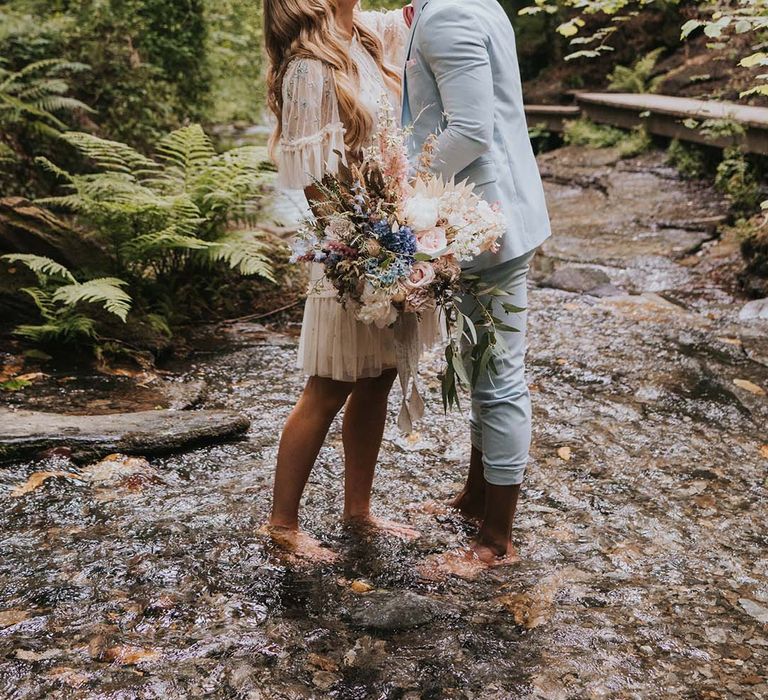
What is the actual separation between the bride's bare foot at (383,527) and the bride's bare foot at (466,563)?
16cm

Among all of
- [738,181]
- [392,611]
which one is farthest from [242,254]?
[738,181]

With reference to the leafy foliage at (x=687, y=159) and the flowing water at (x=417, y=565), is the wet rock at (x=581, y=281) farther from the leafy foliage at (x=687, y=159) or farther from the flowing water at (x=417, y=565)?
the leafy foliage at (x=687, y=159)

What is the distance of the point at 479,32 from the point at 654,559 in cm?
196

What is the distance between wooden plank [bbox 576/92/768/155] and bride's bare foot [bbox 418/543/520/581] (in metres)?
6.40

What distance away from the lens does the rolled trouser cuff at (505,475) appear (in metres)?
2.87

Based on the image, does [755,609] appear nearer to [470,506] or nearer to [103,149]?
[470,506]

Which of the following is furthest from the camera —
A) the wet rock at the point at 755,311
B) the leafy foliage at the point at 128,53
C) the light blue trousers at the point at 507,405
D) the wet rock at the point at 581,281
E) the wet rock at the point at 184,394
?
the leafy foliage at the point at 128,53

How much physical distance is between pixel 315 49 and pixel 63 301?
115 inches

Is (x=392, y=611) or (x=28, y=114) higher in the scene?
(x=28, y=114)

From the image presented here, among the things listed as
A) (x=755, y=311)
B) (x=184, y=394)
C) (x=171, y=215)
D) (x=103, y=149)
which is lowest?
(x=184, y=394)

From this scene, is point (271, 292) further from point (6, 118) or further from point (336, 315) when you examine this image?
point (336, 315)

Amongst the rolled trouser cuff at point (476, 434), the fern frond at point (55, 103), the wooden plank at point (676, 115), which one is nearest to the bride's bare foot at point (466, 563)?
the rolled trouser cuff at point (476, 434)

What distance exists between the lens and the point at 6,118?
6.27m

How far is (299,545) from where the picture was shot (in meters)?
2.99
